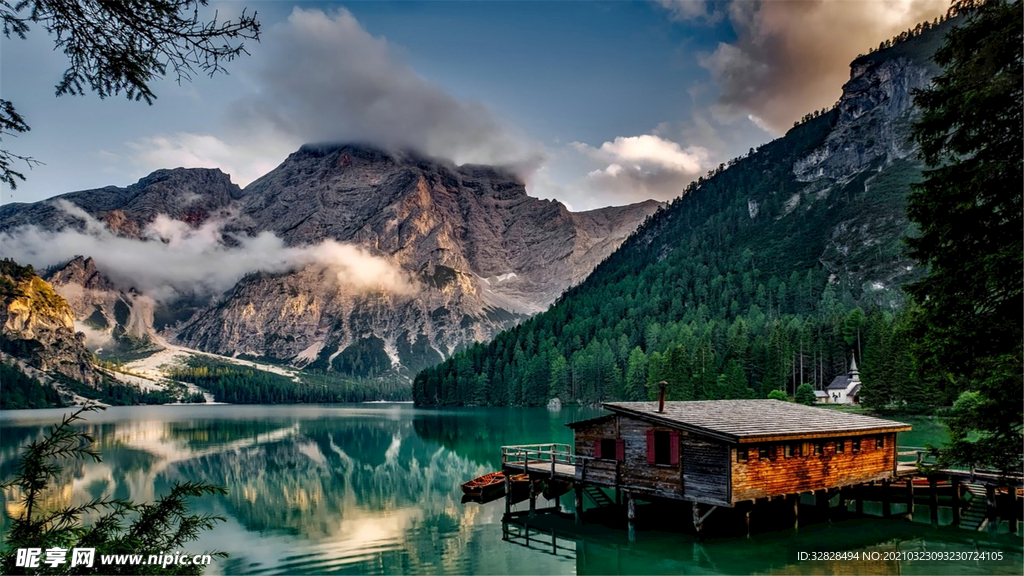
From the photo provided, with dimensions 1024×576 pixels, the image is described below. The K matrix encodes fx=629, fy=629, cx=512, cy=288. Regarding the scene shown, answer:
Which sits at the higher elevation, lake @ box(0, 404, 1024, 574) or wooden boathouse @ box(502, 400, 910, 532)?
wooden boathouse @ box(502, 400, 910, 532)

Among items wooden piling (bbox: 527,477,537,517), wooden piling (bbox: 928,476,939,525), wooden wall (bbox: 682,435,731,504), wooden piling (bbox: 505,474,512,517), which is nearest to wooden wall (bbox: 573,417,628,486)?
wooden piling (bbox: 527,477,537,517)

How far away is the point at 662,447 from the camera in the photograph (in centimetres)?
3108

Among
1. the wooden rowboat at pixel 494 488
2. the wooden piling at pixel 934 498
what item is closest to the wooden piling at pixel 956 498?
the wooden piling at pixel 934 498

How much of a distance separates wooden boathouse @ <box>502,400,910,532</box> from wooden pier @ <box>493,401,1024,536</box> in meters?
0.05

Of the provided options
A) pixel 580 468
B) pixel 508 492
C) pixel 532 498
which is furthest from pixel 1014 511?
pixel 508 492

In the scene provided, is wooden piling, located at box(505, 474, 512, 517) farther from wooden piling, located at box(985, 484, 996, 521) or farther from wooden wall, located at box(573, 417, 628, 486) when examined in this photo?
wooden piling, located at box(985, 484, 996, 521)

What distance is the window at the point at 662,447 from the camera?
30609mm

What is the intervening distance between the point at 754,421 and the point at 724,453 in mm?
4012

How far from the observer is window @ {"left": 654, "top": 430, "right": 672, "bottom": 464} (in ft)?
100

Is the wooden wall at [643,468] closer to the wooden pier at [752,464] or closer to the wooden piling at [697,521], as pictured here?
the wooden pier at [752,464]

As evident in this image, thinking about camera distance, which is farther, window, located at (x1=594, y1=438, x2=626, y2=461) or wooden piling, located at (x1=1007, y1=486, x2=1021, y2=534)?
window, located at (x1=594, y1=438, x2=626, y2=461)

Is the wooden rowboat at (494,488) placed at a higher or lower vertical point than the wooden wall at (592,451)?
lower

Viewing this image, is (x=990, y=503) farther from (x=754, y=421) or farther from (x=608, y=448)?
(x=608, y=448)

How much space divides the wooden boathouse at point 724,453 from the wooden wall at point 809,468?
5cm
